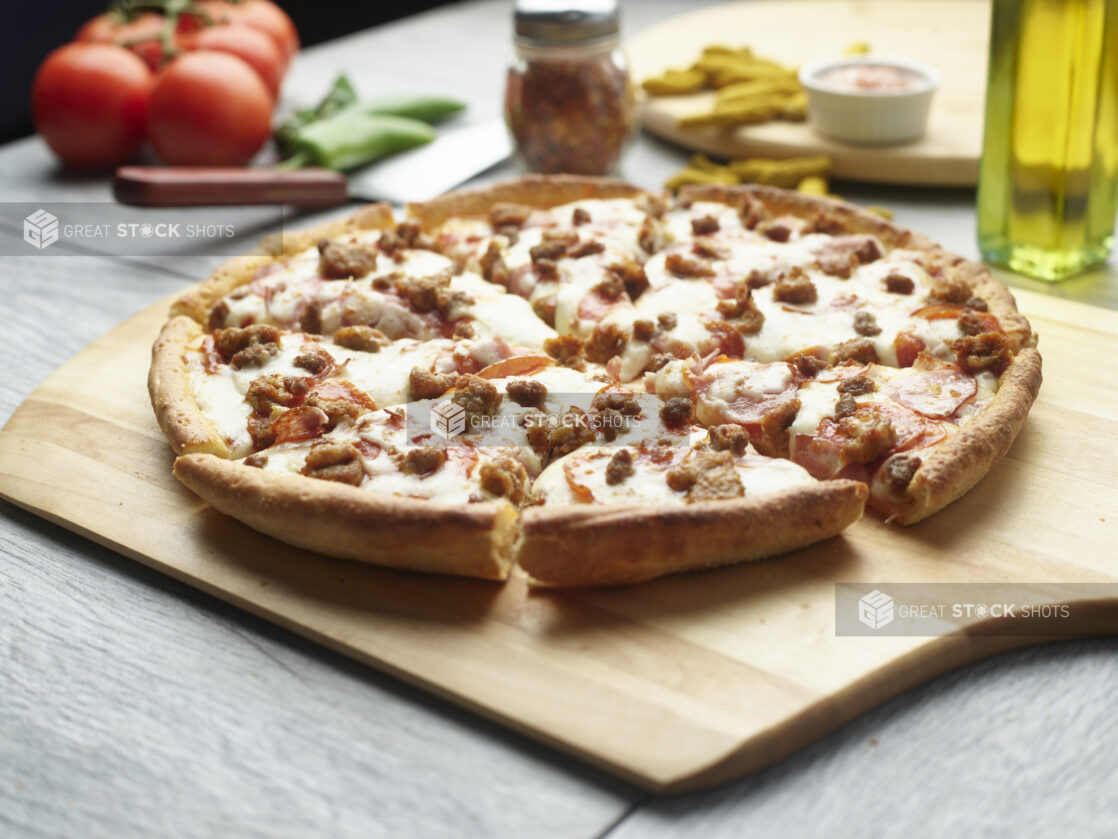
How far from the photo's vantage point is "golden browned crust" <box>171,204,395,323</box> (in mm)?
3695

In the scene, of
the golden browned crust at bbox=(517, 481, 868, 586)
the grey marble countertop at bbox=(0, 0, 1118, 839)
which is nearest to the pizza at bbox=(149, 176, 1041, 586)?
the golden browned crust at bbox=(517, 481, 868, 586)

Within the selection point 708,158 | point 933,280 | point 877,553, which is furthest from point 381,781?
point 708,158

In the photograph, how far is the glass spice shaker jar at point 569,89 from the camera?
459 cm

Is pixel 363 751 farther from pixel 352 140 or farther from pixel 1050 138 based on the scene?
pixel 352 140

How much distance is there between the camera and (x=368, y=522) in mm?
2568

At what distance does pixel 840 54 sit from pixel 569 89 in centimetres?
186

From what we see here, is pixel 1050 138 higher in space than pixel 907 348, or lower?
higher

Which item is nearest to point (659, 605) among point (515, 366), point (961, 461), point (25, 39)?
point (961, 461)

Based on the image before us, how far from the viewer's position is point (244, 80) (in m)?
5.11

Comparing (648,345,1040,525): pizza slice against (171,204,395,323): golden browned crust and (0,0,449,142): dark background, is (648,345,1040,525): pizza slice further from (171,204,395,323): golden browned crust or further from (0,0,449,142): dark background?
(0,0,449,142): dark background

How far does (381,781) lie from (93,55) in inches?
165

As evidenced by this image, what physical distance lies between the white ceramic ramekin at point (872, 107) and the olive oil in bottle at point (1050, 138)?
2.45ft

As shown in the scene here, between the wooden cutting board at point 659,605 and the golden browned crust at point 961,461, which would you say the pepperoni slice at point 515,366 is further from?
the golden browned crust at point 961,461

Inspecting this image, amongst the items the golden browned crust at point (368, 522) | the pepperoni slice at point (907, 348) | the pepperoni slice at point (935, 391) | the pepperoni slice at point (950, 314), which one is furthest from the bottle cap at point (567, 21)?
the golden browned crust at point (368, 522)
